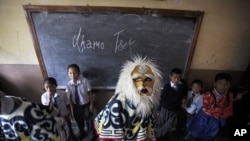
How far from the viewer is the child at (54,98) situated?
2.03m

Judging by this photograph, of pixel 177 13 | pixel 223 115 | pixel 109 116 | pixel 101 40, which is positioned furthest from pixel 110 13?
pixel 223 115

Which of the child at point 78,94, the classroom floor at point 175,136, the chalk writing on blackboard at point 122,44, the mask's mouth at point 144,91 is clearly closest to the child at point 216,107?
the classroom floor at point 175,136

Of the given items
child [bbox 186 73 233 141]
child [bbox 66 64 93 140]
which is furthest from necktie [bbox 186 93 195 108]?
child [bbox 66 64 93 140]

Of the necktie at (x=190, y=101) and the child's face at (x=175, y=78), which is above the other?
the child's face at (x=175, y=78)

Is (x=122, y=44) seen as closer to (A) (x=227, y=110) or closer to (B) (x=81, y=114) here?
(B) (x=81, y=114)

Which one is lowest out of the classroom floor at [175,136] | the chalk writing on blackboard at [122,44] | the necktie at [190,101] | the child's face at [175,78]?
the classroom floor at [175,136]

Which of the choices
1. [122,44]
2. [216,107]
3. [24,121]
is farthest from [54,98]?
[216,107]

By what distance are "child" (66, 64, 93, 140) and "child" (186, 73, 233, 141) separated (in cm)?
127

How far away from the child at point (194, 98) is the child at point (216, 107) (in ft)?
0.54

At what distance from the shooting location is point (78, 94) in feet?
7.57

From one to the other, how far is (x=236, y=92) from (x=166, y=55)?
3.36ft

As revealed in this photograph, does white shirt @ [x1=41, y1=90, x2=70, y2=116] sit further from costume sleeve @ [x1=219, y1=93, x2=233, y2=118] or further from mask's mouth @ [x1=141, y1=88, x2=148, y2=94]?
costume sleeve @ [x1=219, y1=93, x2=233, y2=118]

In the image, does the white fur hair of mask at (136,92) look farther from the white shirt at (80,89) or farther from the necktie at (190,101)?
the necktie at (190,101)

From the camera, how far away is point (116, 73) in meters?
2.60
